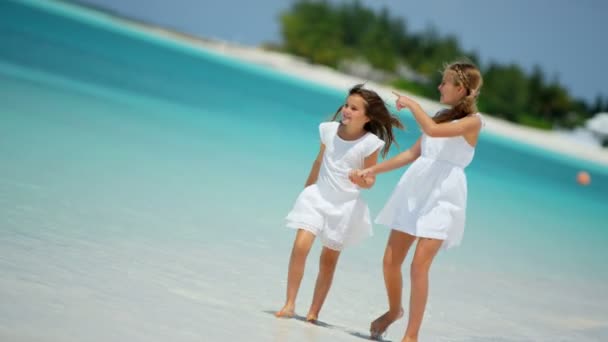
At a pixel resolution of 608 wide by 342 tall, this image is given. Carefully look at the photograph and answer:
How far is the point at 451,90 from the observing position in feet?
15.6

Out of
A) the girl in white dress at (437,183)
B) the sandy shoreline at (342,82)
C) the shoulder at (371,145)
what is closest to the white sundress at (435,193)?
the girl in white dress at (437,183)

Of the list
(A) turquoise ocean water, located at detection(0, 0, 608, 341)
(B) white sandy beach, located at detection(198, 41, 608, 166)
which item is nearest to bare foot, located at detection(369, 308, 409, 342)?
(A) turquoise ocean water, located at detection(0, 0, 608, 341)

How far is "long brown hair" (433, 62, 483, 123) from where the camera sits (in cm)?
472

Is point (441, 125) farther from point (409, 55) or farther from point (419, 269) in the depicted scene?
point (409, 55)

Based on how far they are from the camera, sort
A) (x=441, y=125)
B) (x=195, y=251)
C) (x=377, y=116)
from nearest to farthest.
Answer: (x=441, y=125)
(x=377, y=116)
(x=195, y=251)

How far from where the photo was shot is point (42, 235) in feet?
19.1

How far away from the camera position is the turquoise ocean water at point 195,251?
461 centimetres

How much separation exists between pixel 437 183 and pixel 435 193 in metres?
0.05

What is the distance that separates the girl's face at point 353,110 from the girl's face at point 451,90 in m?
0.42

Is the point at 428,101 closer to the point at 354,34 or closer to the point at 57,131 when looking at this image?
the point at 354,34

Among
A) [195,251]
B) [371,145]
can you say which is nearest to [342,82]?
[195,251]

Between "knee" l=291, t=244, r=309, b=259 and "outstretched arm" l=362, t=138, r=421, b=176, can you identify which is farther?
"knee" l=291, t=244, r=309, b=259

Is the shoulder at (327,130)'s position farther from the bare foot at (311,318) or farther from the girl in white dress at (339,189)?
the bare foot at (311,318)

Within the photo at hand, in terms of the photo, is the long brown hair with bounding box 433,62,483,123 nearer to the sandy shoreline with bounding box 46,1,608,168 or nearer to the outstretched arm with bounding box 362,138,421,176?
the outstretched arm with bounding box 362,138,421,176
